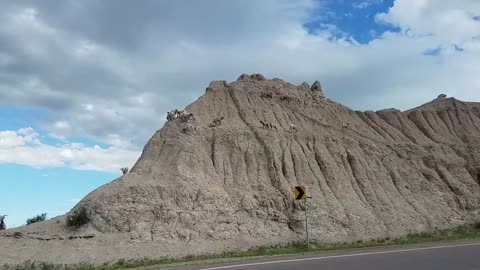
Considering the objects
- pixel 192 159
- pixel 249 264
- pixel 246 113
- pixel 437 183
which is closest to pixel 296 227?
pixel 192 159

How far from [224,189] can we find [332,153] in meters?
11.2

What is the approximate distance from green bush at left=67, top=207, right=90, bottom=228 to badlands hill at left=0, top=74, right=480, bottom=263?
366 mm

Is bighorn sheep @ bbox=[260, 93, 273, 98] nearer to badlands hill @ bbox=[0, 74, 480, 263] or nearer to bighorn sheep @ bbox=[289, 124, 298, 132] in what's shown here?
badlands hill @ bbox=[0, 74, 480, 263]

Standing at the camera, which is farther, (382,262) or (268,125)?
(268,125)

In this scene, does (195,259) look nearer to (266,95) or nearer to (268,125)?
(268,125)

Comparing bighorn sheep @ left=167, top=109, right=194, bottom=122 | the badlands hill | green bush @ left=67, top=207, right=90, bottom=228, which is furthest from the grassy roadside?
bighorn sheep @ left=167, top=109, right=194, bottom=122

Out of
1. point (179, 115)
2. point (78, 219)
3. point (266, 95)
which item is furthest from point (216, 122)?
point (78, 219)

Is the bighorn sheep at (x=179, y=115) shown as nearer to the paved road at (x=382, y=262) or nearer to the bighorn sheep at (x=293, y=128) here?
the bighorn sheep at (x=293, y=128)

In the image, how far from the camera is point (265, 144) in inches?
1620

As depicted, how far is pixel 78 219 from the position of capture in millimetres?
31672

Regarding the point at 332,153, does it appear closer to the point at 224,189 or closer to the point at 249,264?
the point at 224,189

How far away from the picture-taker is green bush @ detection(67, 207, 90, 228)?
3152cm

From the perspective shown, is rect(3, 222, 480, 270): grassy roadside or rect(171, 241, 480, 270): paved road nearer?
rect(171, 241, 480, 270): paved road

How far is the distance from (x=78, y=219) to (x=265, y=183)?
1329cm
